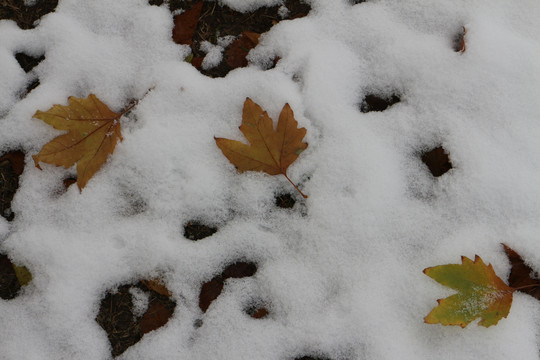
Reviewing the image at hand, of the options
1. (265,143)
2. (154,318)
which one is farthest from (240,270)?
(265,143)

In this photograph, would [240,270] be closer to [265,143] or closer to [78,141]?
[265,143]

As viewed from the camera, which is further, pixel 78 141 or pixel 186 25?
pixel 186 25

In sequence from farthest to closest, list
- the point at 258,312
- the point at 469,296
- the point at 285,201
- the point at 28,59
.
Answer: the point at 28,59 < the point at 285,201 < the point at 258,312 < the point at 469,296

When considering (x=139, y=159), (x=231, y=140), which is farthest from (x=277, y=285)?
(x=139, y=159)

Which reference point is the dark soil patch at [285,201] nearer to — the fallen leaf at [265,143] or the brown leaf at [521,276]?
the fallen leaf at [265,143]

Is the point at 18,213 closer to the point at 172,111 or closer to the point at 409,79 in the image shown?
the point at 172,111
